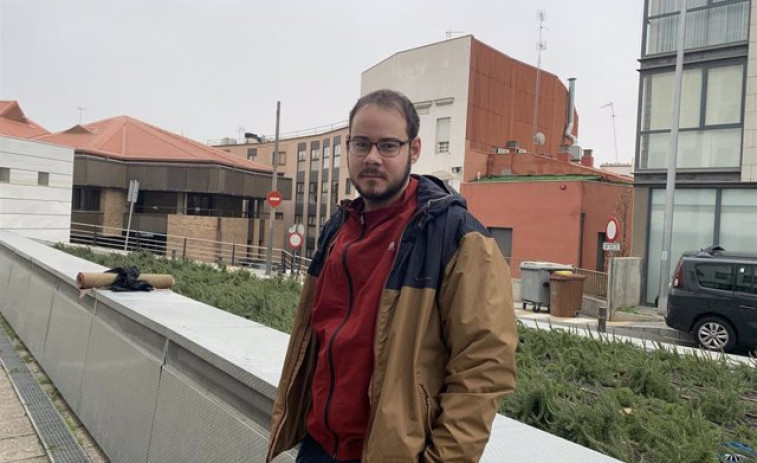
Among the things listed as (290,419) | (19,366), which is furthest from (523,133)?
(290,419)

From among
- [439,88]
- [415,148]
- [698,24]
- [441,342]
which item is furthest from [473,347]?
[439,88]

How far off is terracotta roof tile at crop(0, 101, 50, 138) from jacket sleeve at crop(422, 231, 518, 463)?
3959 cm

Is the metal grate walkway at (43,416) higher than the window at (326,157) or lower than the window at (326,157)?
lower

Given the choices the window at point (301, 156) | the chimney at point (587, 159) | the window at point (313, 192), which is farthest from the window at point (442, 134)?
the window at point (301, 156)

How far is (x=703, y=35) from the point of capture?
17609 millimetres

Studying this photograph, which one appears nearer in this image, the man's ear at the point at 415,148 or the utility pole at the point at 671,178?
the man's ear at the point at 415,148

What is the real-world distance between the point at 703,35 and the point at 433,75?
774 inches

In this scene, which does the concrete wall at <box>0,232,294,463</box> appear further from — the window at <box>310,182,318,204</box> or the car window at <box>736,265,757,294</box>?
the window at <box>310,182,318,204</box>

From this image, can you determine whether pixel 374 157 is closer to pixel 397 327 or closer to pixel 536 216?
pixel 397 327

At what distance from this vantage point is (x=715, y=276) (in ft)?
38.2

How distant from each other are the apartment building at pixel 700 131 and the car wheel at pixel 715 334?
6.24m

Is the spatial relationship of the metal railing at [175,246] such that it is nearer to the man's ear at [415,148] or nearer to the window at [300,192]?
the window at [300,192]

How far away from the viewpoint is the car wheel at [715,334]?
37.0 ft

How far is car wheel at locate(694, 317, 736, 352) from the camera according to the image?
11.3 meters
